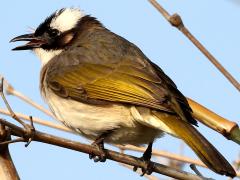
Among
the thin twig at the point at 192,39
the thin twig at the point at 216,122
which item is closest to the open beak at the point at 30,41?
the thin twig at the point at 216,122

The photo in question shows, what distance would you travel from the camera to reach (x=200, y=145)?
4.21 metres

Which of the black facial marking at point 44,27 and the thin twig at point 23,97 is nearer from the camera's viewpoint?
the thin twig at point 23,97

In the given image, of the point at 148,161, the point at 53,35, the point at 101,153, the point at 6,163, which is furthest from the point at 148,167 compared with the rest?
the point at 53,35

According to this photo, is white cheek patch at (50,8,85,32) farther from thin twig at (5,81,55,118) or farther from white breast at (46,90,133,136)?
white breast at (46,90,133,136)

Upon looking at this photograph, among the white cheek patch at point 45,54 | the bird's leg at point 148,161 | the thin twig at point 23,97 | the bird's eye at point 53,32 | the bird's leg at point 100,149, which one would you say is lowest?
the bird's leg at point 148,161

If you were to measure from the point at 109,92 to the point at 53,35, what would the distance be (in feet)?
4.93

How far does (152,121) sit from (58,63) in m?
1.54

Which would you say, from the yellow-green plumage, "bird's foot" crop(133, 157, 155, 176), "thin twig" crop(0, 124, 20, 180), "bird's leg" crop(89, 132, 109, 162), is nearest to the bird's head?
the yellow-green plumage

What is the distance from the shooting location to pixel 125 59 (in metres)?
5.47

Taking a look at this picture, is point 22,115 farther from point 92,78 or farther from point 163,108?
point 163,108

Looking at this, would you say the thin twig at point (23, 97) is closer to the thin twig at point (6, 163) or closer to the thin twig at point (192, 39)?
the thin twig at point (6, 163)

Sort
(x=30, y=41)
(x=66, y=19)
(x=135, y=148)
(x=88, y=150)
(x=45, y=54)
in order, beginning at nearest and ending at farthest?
(x=88, y=150) → (x=135, y=148) → (x=45, y=54) → (x=30, y=41) → (x=66, y=19)

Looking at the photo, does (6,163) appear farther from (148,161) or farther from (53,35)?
(53,35)

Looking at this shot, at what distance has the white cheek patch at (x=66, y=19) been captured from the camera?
630cm
